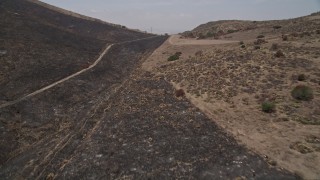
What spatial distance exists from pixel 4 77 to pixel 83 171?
95.0 ft

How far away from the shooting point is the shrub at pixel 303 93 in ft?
113

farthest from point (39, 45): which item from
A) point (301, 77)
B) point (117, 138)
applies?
point (301, 77)

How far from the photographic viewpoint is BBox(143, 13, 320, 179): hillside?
84.9ft

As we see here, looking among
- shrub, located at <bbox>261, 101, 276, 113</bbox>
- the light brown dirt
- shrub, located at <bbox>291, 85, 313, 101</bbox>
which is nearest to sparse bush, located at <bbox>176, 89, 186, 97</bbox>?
the light brown dirt

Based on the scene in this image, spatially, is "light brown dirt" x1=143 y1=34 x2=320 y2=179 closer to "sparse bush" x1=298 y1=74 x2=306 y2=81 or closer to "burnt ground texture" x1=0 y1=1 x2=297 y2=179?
"sparse bush" x1=298 y1=74 x2=306 y2=81

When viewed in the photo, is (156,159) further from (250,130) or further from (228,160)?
(250,130)

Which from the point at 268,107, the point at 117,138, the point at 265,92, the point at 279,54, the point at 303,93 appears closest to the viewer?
the point at 117,138

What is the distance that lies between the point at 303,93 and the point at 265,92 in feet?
13.6

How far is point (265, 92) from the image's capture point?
123 ft

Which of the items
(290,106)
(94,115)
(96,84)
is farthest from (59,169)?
(96,84)

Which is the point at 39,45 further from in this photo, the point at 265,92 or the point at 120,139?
the point at 265,92

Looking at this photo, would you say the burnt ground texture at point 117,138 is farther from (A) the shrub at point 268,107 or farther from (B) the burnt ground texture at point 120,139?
(A) the shrub at point 268,107

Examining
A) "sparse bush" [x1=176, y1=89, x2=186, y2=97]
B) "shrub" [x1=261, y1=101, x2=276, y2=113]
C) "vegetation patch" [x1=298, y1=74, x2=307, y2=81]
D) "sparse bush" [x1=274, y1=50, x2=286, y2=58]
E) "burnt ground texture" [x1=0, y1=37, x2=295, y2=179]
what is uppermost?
"sparse bush" [x1=274, y1=50, x2=286, y2=58]

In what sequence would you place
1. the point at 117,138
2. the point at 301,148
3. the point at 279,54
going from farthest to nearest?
the point at 279,54, the point at 117,138, the point at 301,148
